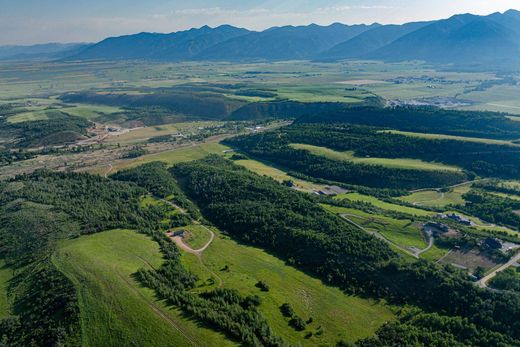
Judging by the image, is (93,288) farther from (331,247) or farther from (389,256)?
(389,256)

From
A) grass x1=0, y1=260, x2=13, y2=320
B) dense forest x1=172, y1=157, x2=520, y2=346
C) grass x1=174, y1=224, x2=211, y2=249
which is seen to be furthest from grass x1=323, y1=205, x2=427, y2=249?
grass x1=0, y1=260, x2=13, y2=320

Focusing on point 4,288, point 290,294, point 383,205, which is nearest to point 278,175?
point 383,205

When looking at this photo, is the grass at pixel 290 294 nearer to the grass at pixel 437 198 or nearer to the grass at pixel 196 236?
the grass at pixel 196 236

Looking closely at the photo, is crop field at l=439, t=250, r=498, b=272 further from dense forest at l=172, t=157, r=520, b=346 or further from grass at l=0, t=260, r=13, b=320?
grass at l=0, t=260, r=13, b=320

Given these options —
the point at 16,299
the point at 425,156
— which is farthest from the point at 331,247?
the point at 425,156

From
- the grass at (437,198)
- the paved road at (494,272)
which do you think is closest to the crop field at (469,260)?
the paved road at (494,272)

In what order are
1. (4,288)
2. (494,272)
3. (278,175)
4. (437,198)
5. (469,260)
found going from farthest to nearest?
(278,175), (437,198), (469,260), (494,272), (4,288)

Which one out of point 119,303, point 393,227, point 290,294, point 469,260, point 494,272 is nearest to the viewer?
point 119,303

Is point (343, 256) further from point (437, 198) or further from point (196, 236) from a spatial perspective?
point (437, 198)
